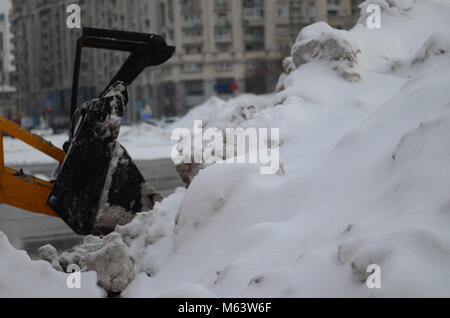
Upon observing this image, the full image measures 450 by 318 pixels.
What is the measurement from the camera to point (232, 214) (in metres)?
6.28

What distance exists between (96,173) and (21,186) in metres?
0.67

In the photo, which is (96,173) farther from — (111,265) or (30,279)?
(30,279)

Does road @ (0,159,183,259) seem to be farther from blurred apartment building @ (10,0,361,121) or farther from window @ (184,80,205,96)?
window @ (184,80,205,96)

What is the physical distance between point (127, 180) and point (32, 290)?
2.11m

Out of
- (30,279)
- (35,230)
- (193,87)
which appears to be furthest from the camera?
(193,87)

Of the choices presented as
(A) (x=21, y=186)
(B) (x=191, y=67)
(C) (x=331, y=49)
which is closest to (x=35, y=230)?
(A) (x=21, y=186)

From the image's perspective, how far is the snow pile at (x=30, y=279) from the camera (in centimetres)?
512

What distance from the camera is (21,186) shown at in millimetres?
6422

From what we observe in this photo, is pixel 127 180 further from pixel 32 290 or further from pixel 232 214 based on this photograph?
pixel 32 290

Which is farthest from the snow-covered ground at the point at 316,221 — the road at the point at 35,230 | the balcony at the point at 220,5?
the balcony at the point at 220,5

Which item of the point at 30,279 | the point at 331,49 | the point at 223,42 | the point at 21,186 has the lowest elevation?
the point at 223,42

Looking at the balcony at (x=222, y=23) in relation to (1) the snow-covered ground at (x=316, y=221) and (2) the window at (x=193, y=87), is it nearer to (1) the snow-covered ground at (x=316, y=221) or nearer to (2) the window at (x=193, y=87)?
(2) the window at (x=193, y=87)

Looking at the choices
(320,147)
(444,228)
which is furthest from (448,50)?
(444,228)

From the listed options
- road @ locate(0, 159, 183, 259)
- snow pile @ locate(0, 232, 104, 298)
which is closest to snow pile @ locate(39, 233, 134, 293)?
snow pile @ locate(0, 232, 104, 298)
